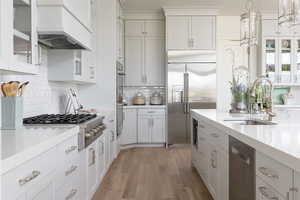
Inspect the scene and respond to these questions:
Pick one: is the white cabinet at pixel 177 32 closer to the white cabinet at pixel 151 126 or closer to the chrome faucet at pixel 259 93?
the white cabinet at pixel 151 126

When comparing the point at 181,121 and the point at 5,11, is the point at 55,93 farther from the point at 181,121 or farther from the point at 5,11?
the point at 181,121

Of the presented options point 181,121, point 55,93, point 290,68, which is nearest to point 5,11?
point 55,93

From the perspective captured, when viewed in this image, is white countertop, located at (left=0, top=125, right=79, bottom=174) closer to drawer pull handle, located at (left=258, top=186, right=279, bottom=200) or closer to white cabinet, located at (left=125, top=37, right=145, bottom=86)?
drawer pull handle, located at (left=258, top=186, right=279, bottom=200)

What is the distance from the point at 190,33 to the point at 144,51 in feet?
3.34

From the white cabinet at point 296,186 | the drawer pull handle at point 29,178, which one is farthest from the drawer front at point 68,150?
the white cabinet at point 296,186

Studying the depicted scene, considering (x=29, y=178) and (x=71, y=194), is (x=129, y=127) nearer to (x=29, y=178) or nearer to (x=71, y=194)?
(x=71, y=194)

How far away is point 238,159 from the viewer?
196 cm

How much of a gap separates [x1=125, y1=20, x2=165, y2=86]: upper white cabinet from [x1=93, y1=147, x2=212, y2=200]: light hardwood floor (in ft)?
5.79

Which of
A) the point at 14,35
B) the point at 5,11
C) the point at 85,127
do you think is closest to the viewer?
the point at 5,11

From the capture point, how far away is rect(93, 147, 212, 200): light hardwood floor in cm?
315

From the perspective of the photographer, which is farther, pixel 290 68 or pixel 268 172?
pixel 290 68

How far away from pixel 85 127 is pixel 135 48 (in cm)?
387

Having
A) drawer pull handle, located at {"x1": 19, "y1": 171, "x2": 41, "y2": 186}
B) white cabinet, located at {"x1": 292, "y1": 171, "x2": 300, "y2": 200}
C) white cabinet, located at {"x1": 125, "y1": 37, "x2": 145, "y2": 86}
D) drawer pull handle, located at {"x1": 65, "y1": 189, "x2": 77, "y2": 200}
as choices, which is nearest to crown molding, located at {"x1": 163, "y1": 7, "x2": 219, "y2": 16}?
white cabinet, located at {"x1": 125, "y1": 37, "x2": 145, "y2": 86}

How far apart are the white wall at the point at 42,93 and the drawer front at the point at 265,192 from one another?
205cm
